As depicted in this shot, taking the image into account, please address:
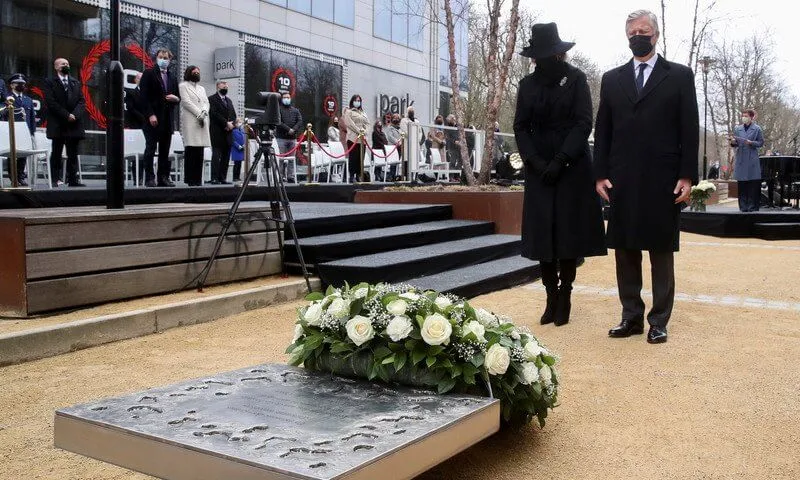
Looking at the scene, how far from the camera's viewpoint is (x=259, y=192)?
13289 millimetres

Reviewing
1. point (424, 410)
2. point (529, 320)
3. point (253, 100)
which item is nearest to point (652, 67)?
point (529, 320)

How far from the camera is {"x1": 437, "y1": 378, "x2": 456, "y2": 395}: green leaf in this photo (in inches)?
127

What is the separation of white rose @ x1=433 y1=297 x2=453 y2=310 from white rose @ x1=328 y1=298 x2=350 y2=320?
16.2 inches

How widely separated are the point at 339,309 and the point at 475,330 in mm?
652

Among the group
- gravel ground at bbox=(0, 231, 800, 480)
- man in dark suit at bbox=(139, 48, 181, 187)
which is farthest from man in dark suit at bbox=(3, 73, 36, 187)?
gravel ground at bbox=(0, 231, 800, 480)

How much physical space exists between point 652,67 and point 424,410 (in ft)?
12.3

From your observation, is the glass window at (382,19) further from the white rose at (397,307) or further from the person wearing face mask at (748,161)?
the white rose at (397,307)

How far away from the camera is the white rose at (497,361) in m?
3.27

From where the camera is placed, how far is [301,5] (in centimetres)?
2814

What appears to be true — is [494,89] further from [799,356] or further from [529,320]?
[799,356]

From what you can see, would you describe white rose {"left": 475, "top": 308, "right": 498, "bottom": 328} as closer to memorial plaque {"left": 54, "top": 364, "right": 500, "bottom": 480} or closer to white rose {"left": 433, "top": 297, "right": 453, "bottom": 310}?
white rose {"left": 433, "top": 297, "right": 453, "bottom": 310}

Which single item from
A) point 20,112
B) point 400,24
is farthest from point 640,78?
point 400,24

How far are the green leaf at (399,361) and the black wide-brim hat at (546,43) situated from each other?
11.0 ft

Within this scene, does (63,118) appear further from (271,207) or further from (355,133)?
(355,133)
